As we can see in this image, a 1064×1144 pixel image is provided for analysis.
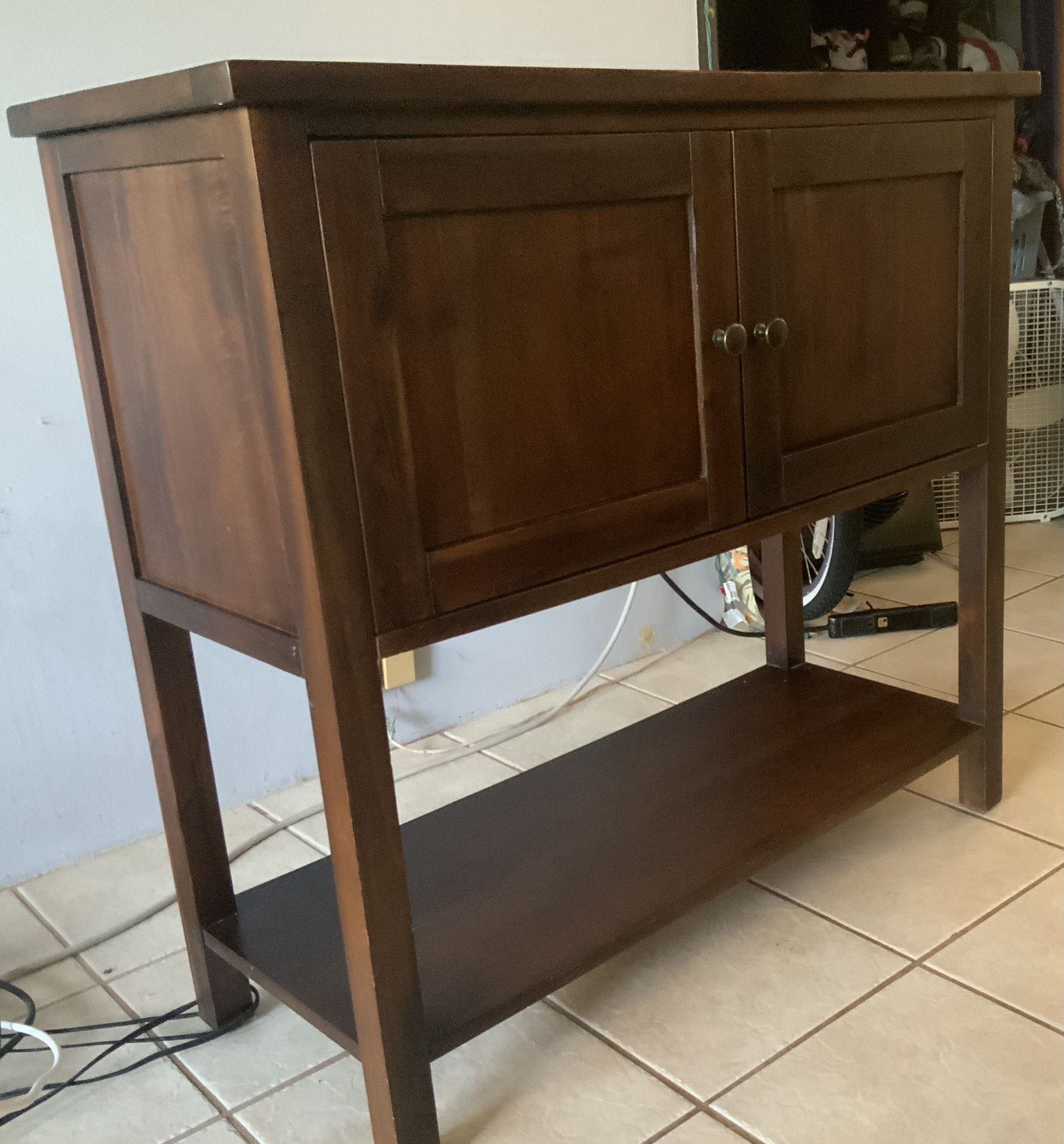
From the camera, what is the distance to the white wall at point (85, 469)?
132 cm

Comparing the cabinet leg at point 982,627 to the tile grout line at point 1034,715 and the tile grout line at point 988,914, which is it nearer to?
the tile grout line at point 988,914

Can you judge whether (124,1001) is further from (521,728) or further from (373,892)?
(521,728)

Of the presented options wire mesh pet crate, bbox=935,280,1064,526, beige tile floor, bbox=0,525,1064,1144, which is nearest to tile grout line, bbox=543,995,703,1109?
beige tile floor, bbox=0,525,1064,1144

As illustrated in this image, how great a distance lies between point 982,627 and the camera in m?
1.36

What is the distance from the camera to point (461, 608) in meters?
0.87

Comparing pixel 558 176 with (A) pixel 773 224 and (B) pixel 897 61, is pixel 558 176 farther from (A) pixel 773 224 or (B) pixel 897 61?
(B) pixel 897 61

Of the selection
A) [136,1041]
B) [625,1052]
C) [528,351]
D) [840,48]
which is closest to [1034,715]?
[625,1052]

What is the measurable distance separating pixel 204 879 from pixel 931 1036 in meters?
0.69

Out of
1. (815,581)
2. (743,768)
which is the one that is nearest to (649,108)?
(743,768)

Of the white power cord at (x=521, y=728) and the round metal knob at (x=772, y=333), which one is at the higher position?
the round metal knob at (x=772, y=333)

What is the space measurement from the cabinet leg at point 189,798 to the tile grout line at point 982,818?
0.82 m

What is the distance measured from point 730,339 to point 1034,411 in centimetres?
176

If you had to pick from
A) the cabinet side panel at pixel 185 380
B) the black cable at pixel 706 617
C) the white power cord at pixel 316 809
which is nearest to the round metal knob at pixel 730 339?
the cabinet side panel at pixel 185 380

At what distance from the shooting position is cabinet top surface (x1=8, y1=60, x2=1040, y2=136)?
705 millimetres
